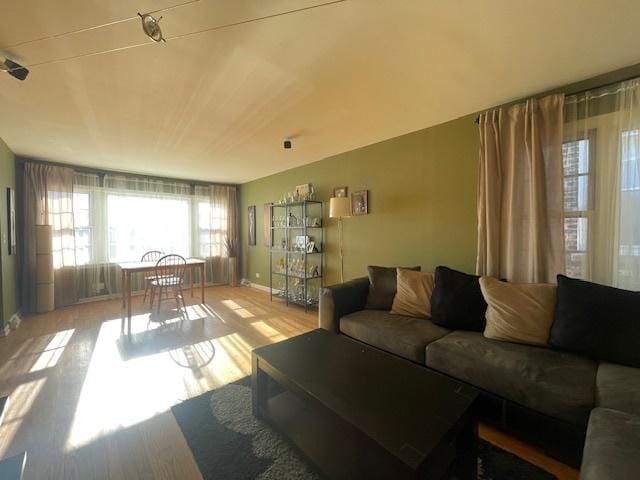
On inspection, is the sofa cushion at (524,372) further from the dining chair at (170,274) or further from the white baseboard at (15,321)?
the white baseboard at (15,321)

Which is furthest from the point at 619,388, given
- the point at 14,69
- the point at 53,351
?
the point at 53,351

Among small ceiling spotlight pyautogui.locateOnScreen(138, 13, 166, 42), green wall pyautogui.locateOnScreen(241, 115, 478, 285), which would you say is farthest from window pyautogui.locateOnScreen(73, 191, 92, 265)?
small ceiling spotlight pyautogui.locateOnScreen(138, 13, 166, 42)

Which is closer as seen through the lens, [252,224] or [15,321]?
[15,321]

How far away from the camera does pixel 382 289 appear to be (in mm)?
2559

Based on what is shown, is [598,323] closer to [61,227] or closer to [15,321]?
[15,321]

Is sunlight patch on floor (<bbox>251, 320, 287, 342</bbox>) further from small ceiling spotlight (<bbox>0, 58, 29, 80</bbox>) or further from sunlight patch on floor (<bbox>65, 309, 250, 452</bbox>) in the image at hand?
small ceiling spotlight (<bbox>0, 58, 29, 80</bbox>)

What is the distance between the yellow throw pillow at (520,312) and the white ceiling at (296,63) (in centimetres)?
Answer: 151

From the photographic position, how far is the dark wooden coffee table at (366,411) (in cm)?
99

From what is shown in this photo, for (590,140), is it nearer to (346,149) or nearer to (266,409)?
(346,149)

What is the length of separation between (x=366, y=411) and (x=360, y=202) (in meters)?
2.63

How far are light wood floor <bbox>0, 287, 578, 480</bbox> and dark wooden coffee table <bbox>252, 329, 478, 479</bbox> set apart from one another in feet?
1.72

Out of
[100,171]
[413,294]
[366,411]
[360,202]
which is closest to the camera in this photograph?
[366,411]

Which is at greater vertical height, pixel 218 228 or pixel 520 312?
pixel 218 228

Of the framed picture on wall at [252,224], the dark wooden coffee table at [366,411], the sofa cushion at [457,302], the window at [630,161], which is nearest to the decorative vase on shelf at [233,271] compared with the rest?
the framed picture on wall at [252,224]
